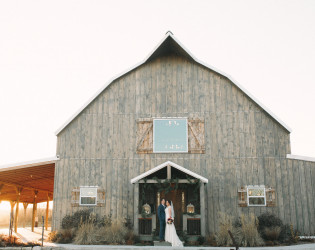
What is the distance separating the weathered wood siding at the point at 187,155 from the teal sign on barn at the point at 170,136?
28cm

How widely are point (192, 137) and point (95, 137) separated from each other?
13.5 feet

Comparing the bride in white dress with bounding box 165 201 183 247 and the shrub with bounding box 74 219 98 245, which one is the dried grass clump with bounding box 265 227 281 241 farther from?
the shrub with bounding box 74 219 98 245

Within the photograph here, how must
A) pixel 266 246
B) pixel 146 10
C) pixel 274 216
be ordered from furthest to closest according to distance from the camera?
1. pixel 274 216
2. pixel 146 10
3. pixel 266 246

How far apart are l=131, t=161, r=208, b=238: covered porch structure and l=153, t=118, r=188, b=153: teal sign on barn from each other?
97cm

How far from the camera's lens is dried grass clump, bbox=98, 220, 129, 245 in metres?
12.3

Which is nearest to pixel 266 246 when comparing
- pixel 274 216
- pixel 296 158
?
pixel 274 216

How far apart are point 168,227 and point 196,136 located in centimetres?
413

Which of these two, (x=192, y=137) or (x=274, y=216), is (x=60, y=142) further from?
(x=274, y=216)

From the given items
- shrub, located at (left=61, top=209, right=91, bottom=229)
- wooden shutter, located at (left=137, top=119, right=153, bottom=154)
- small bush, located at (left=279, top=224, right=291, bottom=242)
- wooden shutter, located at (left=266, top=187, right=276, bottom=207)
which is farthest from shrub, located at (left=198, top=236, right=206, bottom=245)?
shrub, located at (left=61, top=209, right=91, bottom=229)

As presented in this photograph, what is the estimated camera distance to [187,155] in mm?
Answer: 14820

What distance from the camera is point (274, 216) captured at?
13805mm

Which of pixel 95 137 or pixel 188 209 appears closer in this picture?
pixel 188 209

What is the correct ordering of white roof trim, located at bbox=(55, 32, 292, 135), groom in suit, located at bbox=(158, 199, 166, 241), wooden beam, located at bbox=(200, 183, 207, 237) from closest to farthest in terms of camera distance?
1. groom in suit, located at bbox=(158, 199, 166, 241)
2. wooden beam, located at bbox=(200, 183, 207, 237)
3. white roof trim, located at bbox=(55, 32, 292, 135)

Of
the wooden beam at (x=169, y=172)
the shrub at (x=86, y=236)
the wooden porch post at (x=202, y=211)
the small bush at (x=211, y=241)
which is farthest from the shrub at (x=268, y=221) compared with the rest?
the shrub at (x=86, y=236)
